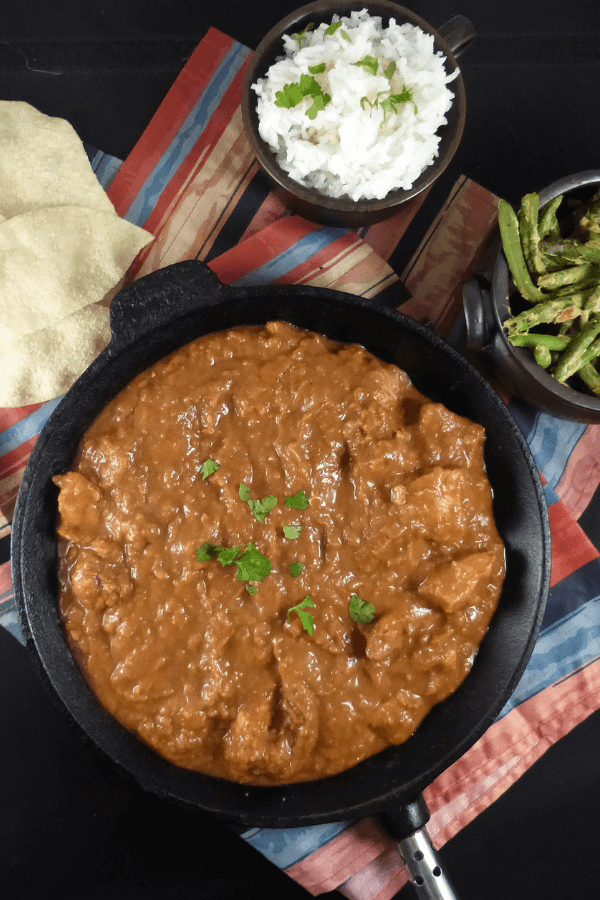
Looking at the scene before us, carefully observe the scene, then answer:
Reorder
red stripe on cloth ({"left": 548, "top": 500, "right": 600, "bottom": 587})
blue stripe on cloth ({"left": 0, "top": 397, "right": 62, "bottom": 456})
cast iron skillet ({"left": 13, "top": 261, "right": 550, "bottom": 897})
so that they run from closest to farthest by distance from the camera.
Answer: cast iron skillet ({"left": 13, "top": 261, "right": 550, "bottom": 897}) → blue stripe on cloth ({"left": 0, "top": 397, "right": 62, "bottom": 456}) → red stripe on cloth ({"left": 548, "top": 500, "right": 600, "bottom": 587})

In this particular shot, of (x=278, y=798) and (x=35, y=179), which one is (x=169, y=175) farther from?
(x=278, y=798)

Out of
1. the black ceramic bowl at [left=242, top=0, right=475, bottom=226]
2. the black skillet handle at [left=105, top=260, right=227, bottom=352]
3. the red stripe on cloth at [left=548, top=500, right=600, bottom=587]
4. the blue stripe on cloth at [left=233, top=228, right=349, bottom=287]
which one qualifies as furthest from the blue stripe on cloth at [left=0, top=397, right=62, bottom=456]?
the red stripe on cloth at [left=548, top=500, right=600, bottom=587]

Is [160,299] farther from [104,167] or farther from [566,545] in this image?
[566,545]

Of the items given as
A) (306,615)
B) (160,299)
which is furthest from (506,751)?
(160,299)

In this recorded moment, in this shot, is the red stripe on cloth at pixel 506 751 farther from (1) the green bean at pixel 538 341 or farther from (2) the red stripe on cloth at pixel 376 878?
(1) the green bean at pixel 538 341

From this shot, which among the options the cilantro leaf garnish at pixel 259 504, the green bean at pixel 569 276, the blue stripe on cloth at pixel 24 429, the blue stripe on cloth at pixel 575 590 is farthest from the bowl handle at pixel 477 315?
the blue stripe on cloth at pixel 24 429

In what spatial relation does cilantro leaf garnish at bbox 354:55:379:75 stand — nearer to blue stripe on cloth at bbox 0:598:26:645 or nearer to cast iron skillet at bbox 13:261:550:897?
cast iron skillet at bbox 13:261:550:897

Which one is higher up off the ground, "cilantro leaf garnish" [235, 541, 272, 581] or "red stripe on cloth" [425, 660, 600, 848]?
"cilantro leaf garnish" [235, 541, 272, 581]
